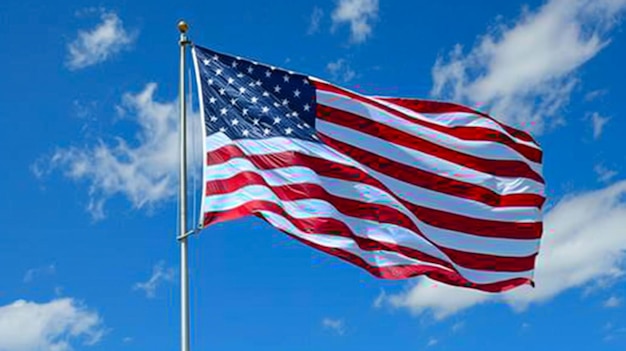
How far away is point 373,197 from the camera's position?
25000 millimetres

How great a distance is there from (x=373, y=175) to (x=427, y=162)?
67.2 inches

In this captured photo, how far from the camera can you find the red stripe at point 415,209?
23828 millimetres

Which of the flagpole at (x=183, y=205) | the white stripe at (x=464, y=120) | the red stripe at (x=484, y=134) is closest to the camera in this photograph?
the flagpole at (x=183, y=205)

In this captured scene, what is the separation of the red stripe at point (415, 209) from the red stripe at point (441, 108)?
2.30 meters

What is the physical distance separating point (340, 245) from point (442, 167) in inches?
183

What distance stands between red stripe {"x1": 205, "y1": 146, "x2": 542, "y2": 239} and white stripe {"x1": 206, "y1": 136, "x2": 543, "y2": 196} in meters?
0.13

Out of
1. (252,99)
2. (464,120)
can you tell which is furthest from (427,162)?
(252,99)

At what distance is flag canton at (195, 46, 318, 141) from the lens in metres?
24.1

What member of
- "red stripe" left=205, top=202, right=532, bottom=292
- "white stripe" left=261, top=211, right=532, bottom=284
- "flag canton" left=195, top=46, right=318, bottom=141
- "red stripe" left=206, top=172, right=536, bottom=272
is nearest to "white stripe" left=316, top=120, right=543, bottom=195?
"flag canton" left=195, top=46, right=318, bottom=141

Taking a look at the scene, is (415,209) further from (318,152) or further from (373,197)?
(318,152)

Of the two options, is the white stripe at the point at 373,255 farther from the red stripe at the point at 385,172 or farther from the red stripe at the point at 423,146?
the red stripe at the point at 423,146

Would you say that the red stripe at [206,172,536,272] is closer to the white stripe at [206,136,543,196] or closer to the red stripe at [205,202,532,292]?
the red stripe at [205,202,532,292]

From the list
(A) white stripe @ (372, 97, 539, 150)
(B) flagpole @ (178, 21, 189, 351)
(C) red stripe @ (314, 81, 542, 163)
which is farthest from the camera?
(A) white stripe @ (372, 97, 539, 150)

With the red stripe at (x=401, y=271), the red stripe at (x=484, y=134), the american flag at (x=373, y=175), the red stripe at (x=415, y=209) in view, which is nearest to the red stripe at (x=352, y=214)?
the american flag at (x=373, y=175)
